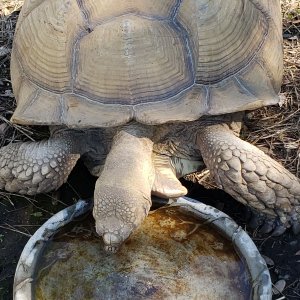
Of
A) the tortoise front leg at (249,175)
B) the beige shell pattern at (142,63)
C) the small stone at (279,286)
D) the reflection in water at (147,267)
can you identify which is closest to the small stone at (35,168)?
the beige shell pattern at (142,63)

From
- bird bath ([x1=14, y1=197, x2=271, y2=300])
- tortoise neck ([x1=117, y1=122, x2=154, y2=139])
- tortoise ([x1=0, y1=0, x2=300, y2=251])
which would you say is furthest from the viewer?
tortoise neck ([x1=117, y1=122, x2=154, y2=139])

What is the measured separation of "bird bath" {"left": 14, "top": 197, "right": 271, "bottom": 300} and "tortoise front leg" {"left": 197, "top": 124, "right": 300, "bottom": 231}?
225 millimetres

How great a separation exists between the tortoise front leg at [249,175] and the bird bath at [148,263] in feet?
0.74

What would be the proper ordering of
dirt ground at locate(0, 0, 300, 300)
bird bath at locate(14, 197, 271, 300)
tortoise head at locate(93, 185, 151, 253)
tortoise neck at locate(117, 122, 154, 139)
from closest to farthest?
tortoise head at locate(93, 185, 151, 253)
bird bath at locate(14, 197, 271, 300)
tortoise neck at locate(117, 122, 154, 139)
dirt ground at locate(0, 0, 300, 300)

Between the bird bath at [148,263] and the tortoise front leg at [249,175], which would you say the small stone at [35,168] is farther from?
the tortoise front leg at [249,175]

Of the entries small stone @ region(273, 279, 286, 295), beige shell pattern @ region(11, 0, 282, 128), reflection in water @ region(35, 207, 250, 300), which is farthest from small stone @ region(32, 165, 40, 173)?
small stone @ region(273, 279, 286, 295)

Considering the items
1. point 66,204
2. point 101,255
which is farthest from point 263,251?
point 66,204

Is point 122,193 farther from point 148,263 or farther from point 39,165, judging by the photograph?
point 39,165

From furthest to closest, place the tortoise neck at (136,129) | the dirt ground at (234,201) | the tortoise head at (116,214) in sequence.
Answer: the dirt ground at (234,201)
the tortoise neck at (136,129)
the tortoise head at (116,214)

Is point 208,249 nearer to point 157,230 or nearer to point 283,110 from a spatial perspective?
point 157,230

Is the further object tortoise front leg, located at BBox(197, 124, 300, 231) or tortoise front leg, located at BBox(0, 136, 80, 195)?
tortoise front leg, located at BBox(0, 136, 80, 195)

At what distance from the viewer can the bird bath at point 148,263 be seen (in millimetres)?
2994

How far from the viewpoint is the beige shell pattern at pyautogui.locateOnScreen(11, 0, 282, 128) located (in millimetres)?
3193

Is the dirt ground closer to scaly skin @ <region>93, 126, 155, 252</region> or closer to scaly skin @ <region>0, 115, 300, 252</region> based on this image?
scaly skin @ <region>0, 115, 300, 252</region>
